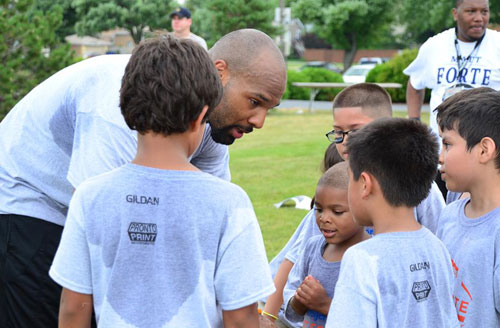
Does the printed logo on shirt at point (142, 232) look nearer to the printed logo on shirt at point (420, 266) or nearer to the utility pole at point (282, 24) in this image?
the printed logo on shirt at point (420, 266)

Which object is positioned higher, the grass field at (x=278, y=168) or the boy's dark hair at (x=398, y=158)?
the boy's dark hair at (x=398, y=158)

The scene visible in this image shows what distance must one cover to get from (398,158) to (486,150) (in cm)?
75

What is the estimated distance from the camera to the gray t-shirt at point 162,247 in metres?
2.29

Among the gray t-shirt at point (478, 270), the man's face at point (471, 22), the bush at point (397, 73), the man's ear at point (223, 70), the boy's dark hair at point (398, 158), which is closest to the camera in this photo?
the boy's dark hair at point (398, 158)

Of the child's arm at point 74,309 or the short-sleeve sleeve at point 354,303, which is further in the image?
the short-sleeve sleeve at point 354,303

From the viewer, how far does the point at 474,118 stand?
3.44 metres

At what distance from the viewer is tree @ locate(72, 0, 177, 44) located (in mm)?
44656

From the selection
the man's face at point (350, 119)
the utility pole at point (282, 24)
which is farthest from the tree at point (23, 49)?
the utility pole at point (282, 24)

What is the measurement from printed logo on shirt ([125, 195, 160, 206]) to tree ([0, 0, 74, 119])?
11061 millimetres

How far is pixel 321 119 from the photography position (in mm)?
22406

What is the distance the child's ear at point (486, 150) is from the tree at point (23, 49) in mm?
10684

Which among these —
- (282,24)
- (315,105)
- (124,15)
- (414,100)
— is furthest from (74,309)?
(124,15)

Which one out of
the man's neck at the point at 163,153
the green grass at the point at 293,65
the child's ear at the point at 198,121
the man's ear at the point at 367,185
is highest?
the child's ear at the point at 198,121

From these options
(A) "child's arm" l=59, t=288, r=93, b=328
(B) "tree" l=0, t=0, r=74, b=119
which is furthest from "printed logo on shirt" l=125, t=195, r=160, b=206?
(B) "tree" l=0, t=0, r=74, b=119
